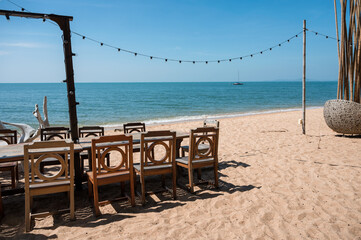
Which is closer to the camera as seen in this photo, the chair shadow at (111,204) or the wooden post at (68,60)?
the chair shadow at (111,204)

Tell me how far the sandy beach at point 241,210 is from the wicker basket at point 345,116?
2329mm

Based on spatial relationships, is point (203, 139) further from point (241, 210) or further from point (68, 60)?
point (68, 60)

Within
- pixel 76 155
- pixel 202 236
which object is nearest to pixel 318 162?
pixel 202 236

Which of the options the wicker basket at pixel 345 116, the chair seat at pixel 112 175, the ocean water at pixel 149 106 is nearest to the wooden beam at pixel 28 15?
the chair seat at pixel 112 175

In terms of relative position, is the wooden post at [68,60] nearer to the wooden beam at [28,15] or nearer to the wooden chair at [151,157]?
the wooden beam at [28,15]

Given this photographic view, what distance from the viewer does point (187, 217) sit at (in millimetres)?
→ 2979

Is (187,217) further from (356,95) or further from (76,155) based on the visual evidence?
(356,95)

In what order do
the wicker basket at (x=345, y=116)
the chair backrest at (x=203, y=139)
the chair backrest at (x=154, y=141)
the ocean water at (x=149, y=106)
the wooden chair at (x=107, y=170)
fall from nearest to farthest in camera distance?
the wooden chair at (x=107, y=170) < the chair backrest at (x=154, y=141) < the chair backrest at (x=203, y=139) < the wicker basket at (x=345, y=116) < the ocean water at (x=149, y=106)

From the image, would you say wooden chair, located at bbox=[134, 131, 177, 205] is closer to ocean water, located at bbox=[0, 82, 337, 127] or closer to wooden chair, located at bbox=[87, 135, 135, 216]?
wooden chair, located at bbox=[87, 135, 135, 216]

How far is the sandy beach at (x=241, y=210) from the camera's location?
2629 mm

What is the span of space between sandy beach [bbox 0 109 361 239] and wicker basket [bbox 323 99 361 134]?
2.33 metres

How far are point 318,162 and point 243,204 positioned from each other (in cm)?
254

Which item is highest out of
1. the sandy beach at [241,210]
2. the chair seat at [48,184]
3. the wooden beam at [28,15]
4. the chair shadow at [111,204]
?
the wooden beam at [28,15]

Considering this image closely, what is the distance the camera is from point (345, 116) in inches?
275
